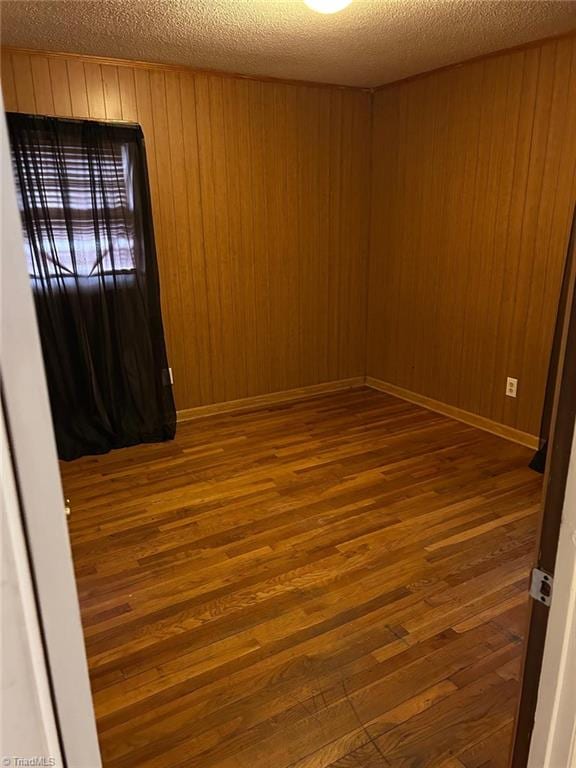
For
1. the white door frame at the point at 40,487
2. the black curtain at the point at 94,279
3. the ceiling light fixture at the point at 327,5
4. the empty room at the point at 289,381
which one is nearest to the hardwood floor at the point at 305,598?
the empty room at the point at 289,381

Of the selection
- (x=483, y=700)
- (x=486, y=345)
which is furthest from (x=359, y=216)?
(x=483, y=700)

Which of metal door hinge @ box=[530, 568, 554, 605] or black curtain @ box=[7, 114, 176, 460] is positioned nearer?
metal door hinge @ box=[530, 568, 554, 605]

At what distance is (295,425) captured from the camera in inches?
154

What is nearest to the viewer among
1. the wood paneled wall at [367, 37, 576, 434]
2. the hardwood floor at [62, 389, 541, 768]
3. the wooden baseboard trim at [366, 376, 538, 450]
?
the hardwood floor at [62, 389, 541, 768]

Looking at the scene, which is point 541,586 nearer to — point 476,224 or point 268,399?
point 476,224

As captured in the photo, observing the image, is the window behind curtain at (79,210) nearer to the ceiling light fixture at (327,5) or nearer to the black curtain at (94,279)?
the black curtain at (94,279)

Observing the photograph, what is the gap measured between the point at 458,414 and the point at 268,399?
146cm

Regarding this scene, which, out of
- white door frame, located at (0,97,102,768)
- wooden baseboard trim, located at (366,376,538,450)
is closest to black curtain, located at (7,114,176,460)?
wooden baseboard trim, located at (366,376,538,450)

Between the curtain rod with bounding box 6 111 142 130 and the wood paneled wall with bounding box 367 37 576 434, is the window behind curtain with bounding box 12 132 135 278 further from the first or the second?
the wood paneled wall with bounding box 367 37 576 434

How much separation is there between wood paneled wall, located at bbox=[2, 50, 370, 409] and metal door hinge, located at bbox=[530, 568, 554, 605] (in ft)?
10.8

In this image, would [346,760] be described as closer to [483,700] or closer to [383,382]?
[483,700]

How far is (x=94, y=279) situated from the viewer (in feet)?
11.0

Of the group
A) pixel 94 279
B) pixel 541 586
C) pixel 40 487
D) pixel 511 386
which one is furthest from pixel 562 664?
pixel 94 279

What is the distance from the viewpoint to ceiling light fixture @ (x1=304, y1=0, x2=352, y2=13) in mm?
2299
